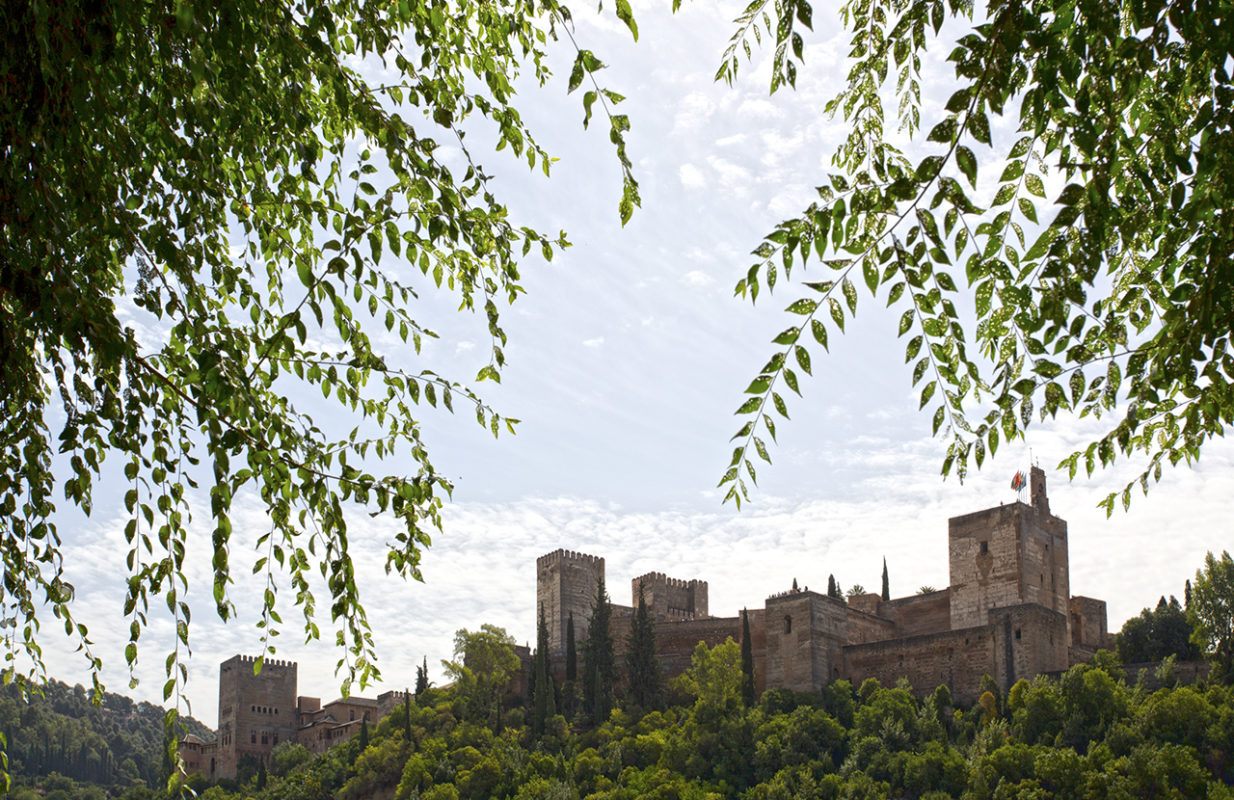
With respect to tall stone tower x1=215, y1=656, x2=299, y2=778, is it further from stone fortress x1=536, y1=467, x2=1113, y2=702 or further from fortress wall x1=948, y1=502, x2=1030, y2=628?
fortress wall x1=948, y1=502, x2=1030, y2=628

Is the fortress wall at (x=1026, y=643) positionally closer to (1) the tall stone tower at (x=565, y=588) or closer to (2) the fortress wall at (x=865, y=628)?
(2) the fortress wall at (x=865, y=628)

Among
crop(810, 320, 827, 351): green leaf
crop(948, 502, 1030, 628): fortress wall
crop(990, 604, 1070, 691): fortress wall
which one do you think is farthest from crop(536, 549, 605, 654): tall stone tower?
crop(810, 320, 827, 351): green leaf

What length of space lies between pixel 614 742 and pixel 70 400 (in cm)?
4421

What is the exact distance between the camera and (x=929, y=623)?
2099 inches

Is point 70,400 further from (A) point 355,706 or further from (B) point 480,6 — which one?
(A) point 355,706

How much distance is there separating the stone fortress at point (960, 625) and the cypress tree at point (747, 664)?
945 millimetres

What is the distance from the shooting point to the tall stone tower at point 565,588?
6397 cm

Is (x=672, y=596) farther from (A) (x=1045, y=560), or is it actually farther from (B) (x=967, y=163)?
(B) (x=967, y=163)

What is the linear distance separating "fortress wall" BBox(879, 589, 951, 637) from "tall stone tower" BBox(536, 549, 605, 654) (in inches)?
→ 645

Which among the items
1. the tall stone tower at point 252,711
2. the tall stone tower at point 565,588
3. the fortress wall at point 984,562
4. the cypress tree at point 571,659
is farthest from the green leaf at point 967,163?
the tall stone tower at point 252,711

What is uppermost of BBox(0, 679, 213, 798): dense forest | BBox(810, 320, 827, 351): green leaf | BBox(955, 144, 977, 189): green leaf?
BBox(955, 144, 977, 189): green leaf

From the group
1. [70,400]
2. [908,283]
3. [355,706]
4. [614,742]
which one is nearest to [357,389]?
[70,400]

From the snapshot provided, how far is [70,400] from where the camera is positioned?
545 cm

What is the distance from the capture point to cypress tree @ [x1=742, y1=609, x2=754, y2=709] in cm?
4825
